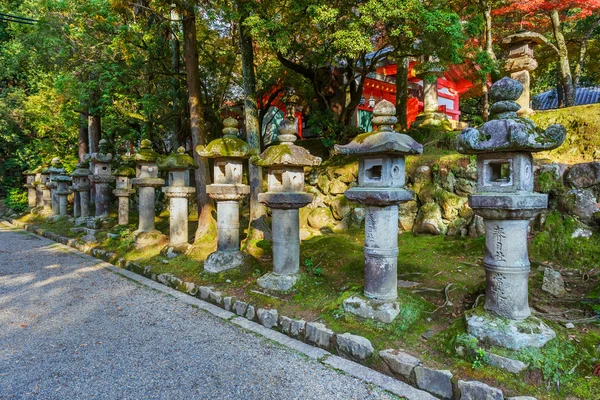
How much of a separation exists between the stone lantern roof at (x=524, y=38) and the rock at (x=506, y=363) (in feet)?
30.2

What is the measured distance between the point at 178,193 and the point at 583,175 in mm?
8306

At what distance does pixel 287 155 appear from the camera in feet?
18.1

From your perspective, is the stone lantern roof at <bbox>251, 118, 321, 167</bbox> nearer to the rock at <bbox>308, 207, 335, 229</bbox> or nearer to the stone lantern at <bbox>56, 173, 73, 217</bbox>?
the rock at <bbox>308, 207, 335, 229</bbox>

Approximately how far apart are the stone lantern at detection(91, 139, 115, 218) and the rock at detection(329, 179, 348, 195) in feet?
23.9

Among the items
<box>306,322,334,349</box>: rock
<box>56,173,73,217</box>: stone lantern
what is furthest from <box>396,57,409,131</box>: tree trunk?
<box>56,173,73,217</box>: stone lantern

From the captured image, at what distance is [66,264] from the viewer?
859 cm

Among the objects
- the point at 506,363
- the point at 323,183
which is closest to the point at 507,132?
the point at 506,363

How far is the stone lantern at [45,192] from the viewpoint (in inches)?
657

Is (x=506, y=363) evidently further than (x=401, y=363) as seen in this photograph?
No

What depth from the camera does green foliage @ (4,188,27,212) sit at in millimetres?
20062

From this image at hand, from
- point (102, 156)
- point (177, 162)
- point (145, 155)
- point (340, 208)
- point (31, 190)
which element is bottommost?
point (340, 208)

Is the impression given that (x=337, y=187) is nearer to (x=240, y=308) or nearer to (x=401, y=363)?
(x=240, y=308)

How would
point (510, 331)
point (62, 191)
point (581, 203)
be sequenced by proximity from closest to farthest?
point (510, 331)
point (581, 203)
point (62, 191)

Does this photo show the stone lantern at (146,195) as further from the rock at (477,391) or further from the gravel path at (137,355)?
the rock at (477,391)
